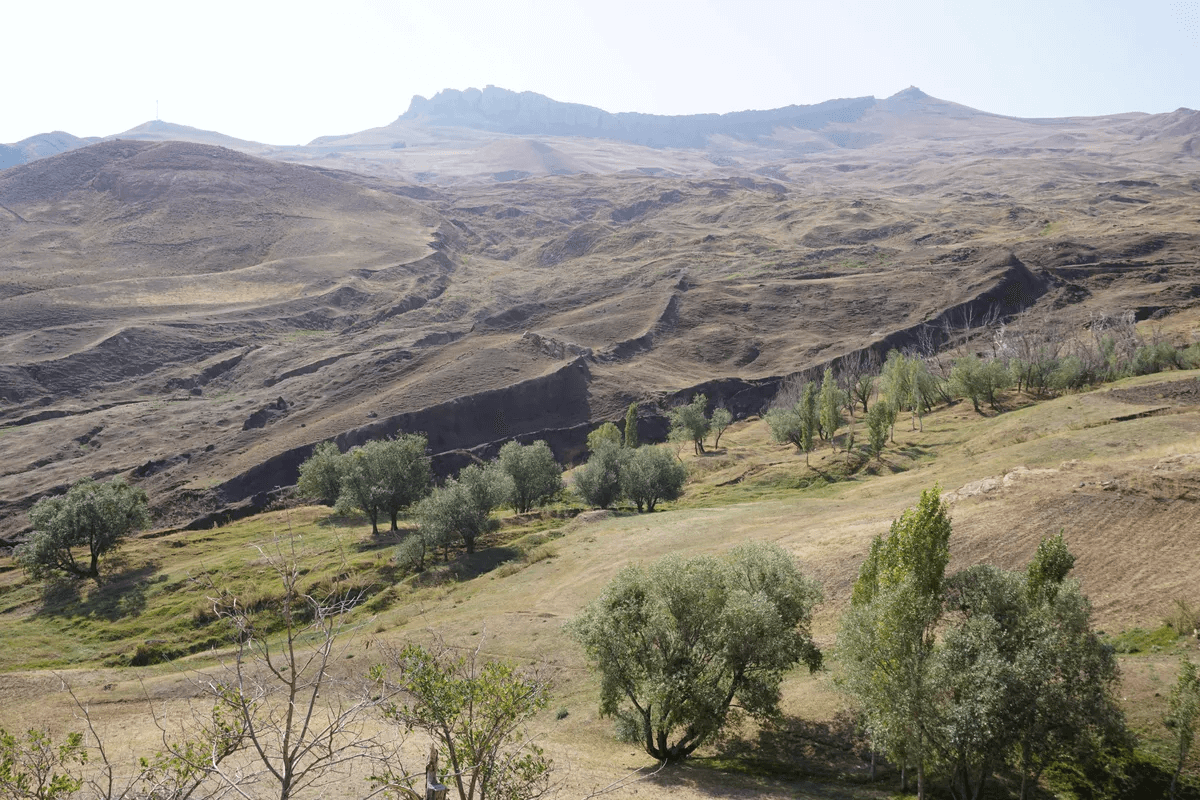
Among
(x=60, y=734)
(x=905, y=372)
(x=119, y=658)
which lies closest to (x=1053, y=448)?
(x=905, y=372)

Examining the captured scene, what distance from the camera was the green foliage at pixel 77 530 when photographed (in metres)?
56.9

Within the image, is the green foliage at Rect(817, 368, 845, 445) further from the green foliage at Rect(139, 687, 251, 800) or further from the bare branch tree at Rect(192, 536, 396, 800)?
the green foliage at Rect(139, 687, 251, 800)

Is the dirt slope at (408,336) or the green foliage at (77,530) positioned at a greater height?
the dirt slope at (408,336)

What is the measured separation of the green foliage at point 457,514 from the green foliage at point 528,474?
31.9 ft

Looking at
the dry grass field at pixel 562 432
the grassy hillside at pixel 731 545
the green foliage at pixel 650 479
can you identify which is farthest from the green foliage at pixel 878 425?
the green foliage at pixel 650 479

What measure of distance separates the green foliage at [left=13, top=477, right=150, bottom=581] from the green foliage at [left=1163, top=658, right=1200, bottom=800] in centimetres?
7108

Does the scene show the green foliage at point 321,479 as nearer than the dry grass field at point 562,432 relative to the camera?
No

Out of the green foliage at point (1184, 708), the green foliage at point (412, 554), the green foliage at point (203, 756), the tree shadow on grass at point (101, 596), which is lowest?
the tree shadow on grass at point (101, 596)

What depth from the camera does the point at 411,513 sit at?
68875 millimetres

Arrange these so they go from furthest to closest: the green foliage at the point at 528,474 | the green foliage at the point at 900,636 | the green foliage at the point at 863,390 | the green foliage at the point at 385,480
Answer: the green foliage at the point at 863,390, the green foliage at the point at 528,474, the green foliage at the point at 385,480, the green foliage at the point at 900,636

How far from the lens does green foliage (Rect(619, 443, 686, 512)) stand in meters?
70.0

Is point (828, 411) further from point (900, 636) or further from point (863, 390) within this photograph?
point (900, 636)

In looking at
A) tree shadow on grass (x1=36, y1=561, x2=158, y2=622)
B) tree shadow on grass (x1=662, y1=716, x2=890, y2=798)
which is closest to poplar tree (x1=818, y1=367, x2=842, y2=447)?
tree shadow on grass (x1=662, y1=716, x2=890, y2=798)

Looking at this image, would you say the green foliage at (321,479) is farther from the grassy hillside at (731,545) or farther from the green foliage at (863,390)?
the green foliage at (863,390)
